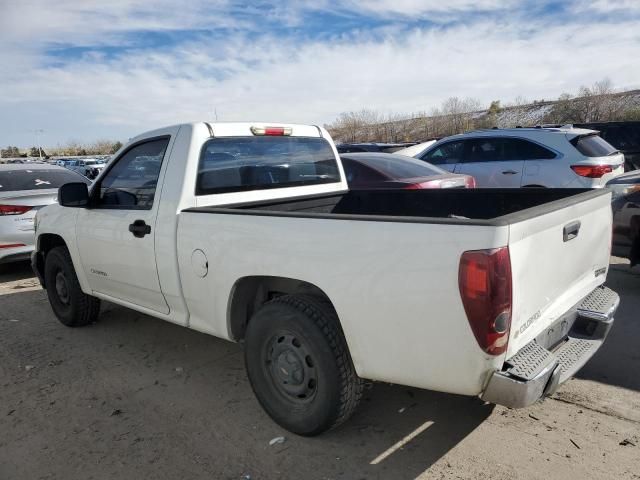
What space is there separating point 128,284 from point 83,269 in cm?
79

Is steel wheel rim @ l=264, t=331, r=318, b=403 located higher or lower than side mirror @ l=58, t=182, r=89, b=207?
lower

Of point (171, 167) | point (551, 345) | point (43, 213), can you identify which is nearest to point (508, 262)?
point (551, 345)

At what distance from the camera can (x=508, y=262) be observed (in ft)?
7.09

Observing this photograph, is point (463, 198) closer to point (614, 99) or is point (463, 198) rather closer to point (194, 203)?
point (194, 203)

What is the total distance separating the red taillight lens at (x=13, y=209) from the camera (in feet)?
22.0

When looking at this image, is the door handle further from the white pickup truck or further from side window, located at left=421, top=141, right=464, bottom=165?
side window, located at left=421, top=141, right=464, bottom=165

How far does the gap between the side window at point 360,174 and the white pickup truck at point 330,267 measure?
93.6 inches

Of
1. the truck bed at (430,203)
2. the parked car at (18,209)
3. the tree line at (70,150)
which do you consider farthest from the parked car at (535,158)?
the tree line at (70,150)

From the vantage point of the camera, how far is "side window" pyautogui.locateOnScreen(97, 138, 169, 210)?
3.75m

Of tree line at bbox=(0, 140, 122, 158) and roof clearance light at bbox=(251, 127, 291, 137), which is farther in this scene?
tree line at bbox=(0, 140, 122, 158)

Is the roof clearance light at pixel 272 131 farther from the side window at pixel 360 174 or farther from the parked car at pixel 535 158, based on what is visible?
the parked car at pixel 535 158

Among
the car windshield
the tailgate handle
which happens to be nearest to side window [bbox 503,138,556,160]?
the car windshield

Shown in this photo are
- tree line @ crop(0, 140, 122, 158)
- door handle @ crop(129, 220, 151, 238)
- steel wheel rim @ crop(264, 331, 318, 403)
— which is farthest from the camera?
tree line @ crop(0, 140, 122, 158)

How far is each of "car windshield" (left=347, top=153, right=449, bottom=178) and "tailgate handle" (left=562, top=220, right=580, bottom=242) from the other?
13.7 feet
